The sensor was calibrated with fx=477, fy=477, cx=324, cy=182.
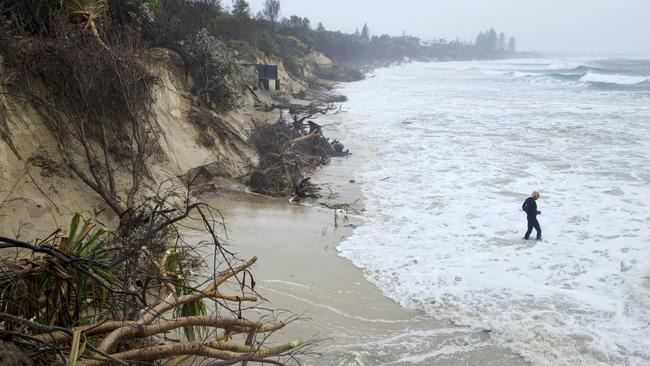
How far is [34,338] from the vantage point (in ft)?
9.25

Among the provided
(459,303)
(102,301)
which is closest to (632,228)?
(459,303)

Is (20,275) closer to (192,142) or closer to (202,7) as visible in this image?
(192,142)

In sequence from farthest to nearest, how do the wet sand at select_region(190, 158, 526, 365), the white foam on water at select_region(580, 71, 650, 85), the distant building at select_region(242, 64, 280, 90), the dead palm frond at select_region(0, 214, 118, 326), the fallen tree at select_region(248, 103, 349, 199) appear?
the white foam on water at select_region(580, 71, 650, 85) → the distant building at select_region(242, 64, 280, 90) → the fallen tree at select_region(248, 103, 349, 199) → the wet sand at select_region(190, 158, 526, 365) → the dead palm frond at select_region(0, 214, 118, 326)

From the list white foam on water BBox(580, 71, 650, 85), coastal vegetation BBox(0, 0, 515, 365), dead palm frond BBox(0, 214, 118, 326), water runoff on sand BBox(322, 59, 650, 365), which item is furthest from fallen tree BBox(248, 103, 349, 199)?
white foam on water BBox(580, 71, 650, 85)

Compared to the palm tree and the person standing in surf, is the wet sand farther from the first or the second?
the palm tree

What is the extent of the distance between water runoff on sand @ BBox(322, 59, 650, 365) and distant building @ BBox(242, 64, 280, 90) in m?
8.94

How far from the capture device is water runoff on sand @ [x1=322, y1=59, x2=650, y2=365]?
21.4 feet

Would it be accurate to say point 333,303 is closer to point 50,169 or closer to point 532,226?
point 532,226

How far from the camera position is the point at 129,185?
950cm

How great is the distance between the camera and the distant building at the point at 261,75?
2980 centimetres

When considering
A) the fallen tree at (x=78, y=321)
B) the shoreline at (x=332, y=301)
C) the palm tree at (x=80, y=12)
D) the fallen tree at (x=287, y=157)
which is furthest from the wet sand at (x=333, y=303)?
the palm tree at (x=80, y=12)

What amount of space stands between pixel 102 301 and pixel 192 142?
9.61 metres

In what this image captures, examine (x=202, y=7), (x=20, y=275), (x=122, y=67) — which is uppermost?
(x=202, y=7)

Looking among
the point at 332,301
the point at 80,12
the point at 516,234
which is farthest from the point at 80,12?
the point at 516,234
